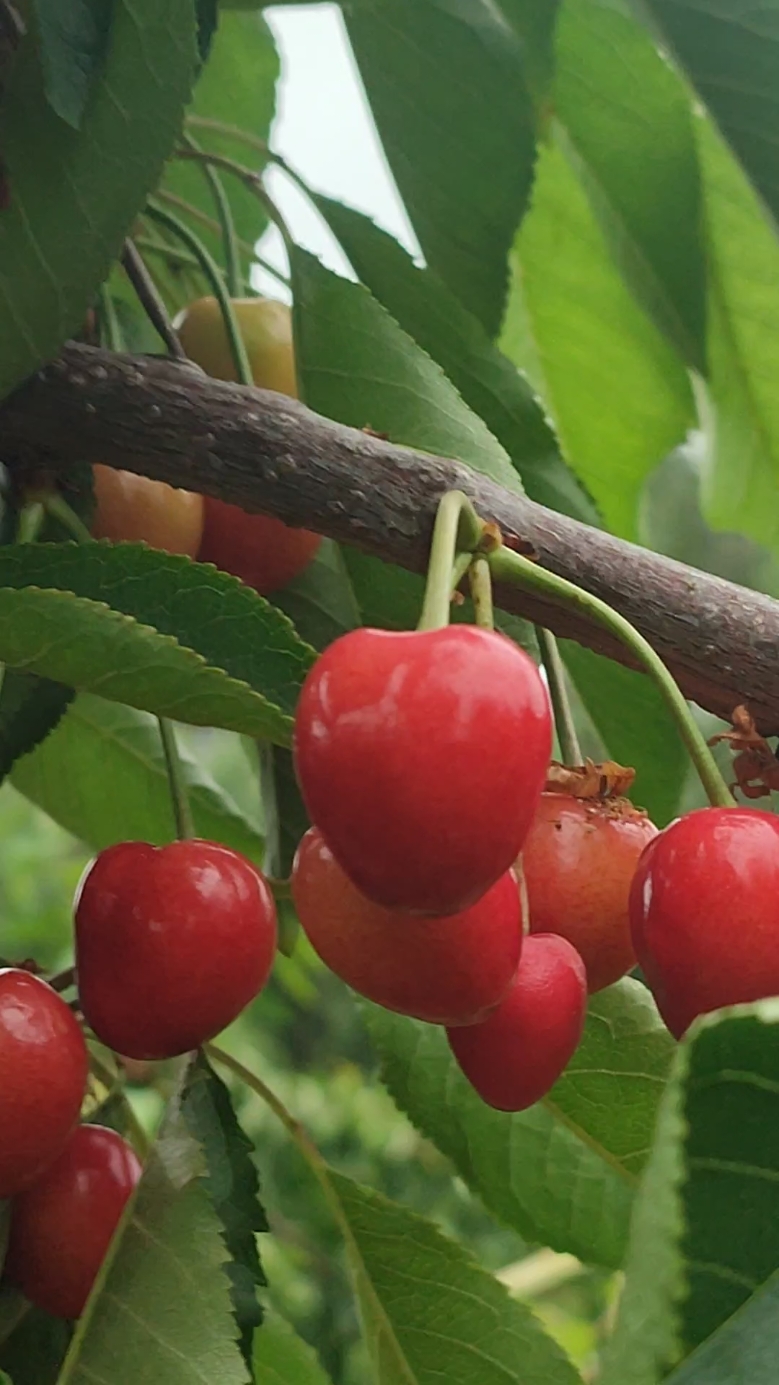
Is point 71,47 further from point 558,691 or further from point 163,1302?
point 163,1302

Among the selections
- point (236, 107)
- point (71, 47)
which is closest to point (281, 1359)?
point (71, 47)

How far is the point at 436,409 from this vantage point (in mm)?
565

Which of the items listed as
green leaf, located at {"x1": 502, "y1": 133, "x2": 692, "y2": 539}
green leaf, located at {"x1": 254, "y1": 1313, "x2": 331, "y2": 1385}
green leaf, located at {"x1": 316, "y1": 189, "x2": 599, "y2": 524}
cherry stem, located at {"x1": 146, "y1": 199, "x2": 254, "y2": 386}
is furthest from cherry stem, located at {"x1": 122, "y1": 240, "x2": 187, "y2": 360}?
green leaf, located at {"x1": 254, "y1": 1313, "x2": 331, "y2": 1385}

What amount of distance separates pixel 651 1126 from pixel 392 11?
0.54 m

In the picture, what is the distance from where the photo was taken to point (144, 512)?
0.61 meters

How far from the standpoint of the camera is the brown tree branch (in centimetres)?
49

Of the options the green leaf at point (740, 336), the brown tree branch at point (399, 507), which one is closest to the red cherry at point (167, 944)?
the brown tree branch at point (399, 507)

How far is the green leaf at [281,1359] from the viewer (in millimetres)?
709

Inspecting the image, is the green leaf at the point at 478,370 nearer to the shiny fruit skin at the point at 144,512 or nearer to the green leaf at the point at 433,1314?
the shiny fruit skin at the point at 144,512

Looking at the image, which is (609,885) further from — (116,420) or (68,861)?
(68,861)

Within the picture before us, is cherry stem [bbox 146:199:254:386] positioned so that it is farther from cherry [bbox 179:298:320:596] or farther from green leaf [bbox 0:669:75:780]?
green leaf [bbox 0:669:75:780]

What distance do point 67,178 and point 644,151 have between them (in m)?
0.39

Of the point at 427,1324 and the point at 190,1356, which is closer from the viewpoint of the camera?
the point at 190,1356

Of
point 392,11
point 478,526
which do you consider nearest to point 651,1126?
point 478,526
